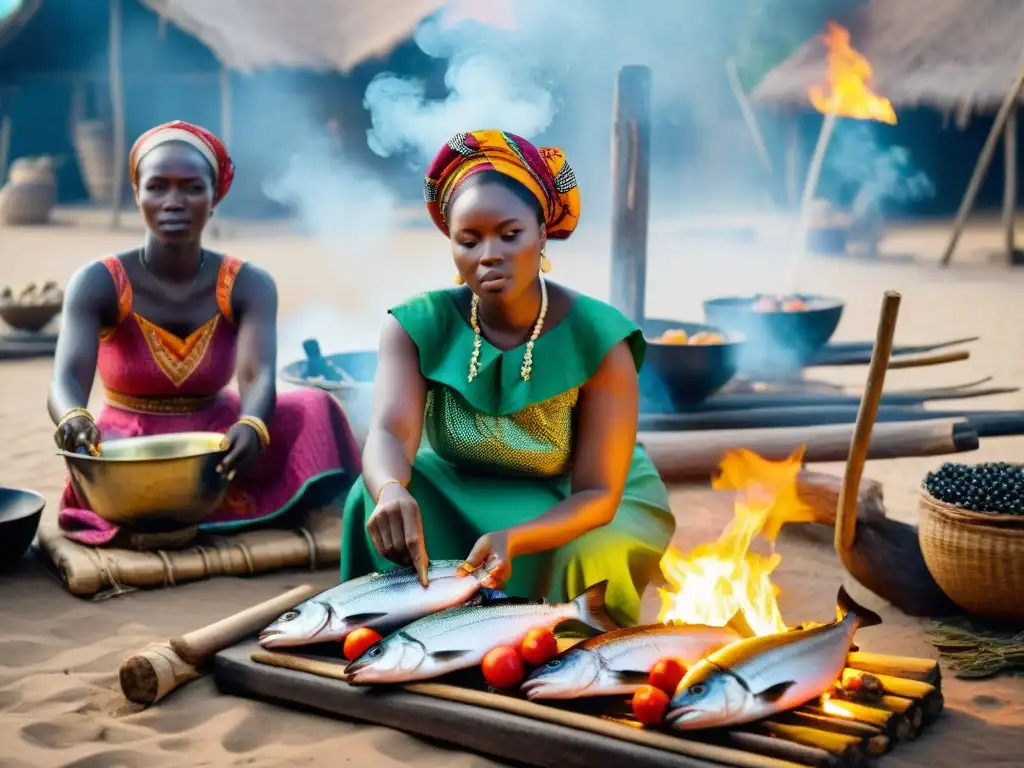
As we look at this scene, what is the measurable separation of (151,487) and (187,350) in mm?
633

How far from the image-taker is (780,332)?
5.79m

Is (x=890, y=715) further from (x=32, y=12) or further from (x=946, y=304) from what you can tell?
(x=32, y=12)

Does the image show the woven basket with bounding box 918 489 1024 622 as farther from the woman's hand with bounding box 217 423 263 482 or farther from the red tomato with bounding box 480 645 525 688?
the woman's hand with bounding box 217 423 263 482

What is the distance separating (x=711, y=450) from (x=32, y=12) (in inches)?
673

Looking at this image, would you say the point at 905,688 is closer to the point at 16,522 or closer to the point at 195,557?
the point at 195,557

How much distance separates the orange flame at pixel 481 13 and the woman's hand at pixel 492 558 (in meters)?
12.7

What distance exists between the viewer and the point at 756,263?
1372 cm

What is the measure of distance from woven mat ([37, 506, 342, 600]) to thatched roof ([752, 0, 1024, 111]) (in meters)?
12.5

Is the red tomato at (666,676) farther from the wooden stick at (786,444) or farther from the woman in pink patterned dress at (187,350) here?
the wooden stick at (786,444)

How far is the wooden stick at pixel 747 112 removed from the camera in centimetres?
1877

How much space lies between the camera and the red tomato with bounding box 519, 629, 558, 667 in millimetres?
2716

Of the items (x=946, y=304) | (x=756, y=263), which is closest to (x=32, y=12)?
(x=756, y=263)

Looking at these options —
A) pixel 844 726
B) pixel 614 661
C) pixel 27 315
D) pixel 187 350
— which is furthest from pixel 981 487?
pixel 27 315

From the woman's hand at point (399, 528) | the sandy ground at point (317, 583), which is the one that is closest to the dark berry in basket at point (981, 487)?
the sandy ground at point (317, 583)
